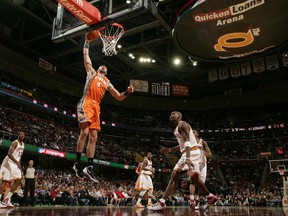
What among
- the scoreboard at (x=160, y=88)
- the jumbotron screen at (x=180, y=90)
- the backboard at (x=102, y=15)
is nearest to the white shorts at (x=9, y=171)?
the backboard at (x=102, y=15)

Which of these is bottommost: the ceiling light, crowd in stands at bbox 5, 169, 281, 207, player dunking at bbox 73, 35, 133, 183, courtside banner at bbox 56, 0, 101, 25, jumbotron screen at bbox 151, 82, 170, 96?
crowd in stands at bbox 5, 169, 281, 207

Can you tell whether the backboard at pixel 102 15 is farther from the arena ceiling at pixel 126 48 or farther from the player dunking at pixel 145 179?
the arena ceiling at pixel 126 48

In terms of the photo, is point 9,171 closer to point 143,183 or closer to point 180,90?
point 143,183

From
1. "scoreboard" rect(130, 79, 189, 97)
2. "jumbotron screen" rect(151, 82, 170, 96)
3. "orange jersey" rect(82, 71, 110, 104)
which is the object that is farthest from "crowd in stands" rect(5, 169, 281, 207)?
"jumbotron screen" rect(151, 82, 170, 96)

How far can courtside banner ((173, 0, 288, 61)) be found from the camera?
14.1 m

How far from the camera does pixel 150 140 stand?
35.6 meters

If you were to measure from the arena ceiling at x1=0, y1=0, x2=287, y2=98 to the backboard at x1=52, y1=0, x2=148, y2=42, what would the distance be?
26.9ft

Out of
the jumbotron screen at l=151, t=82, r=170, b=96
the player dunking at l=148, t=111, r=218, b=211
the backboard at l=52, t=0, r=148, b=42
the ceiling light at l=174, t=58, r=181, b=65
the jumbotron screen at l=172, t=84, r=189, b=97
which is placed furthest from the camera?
the jumbotron screen at l=172, t=84, r=189, b=97

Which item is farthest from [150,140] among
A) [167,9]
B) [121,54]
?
[167,9]

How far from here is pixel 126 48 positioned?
2294 centimetres

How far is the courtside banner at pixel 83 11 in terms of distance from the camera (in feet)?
26.6

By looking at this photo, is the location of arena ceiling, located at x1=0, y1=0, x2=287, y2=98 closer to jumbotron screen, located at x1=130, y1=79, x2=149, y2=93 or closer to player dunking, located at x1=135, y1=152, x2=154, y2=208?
jumbotron screen, located at x1=130, y1=79, x2=149, y2=93

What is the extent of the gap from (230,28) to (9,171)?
529 inches

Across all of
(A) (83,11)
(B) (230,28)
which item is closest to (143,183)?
(A) (83,11)
